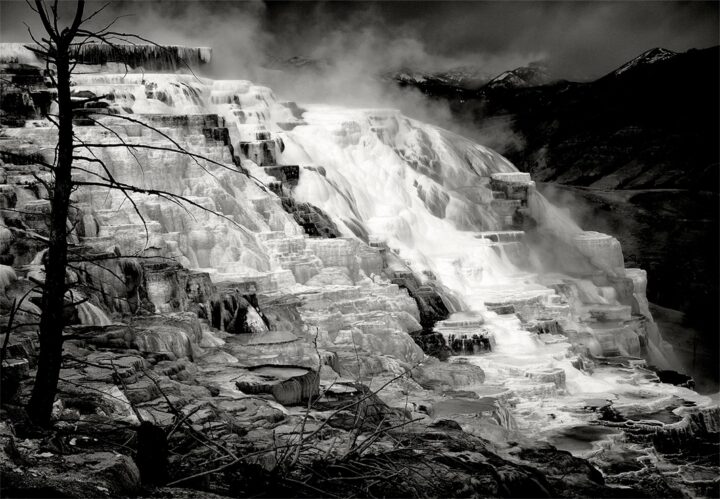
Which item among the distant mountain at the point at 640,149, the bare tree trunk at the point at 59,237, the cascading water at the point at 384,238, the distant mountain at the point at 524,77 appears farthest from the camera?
the distant mountain at the point at 524,77

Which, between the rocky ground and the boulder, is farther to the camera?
the boulder

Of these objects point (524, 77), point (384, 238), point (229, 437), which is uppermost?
point (524, 77)

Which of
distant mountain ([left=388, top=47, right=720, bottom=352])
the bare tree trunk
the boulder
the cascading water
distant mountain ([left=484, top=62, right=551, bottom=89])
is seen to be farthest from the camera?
distant mountain ([left=484, top=62, right=551, bottom=89])

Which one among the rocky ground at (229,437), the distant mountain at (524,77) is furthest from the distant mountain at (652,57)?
the rocky ground at (229,437)

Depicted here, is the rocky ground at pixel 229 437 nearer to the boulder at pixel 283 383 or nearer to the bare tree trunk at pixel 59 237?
the boulder at pixel 283 383

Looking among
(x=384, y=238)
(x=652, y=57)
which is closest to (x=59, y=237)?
(x=384, y=238)

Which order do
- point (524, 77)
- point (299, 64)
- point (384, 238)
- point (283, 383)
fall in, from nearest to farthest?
point (283, 383)
point (384, 238)
point (299, 64)
point (524, 77)

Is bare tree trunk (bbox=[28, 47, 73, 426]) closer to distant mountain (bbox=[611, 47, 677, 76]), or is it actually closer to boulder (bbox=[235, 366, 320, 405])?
boulder (bbox=[235, 366, 320, 405])

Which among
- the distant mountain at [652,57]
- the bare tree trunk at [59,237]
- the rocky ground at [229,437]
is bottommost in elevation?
the rocky ground at [229,437]

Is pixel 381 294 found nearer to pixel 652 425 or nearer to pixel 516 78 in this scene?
pixel 652 425

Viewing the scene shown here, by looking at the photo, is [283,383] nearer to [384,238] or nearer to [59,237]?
[59,237]

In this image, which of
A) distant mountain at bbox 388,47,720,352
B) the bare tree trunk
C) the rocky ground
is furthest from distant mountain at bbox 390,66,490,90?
the bare tree trunk

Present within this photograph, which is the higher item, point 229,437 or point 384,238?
point 384,238

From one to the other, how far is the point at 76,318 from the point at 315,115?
A: 1622 cm
